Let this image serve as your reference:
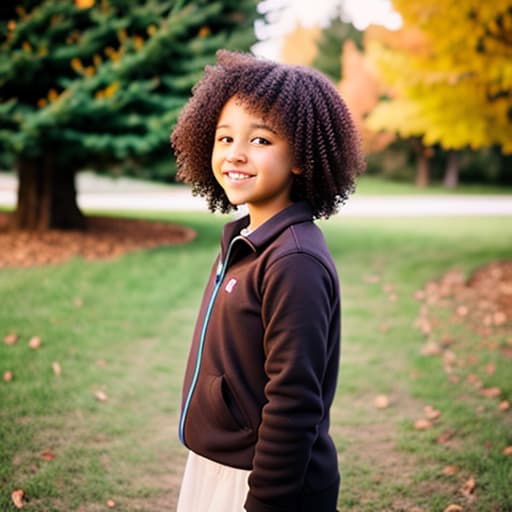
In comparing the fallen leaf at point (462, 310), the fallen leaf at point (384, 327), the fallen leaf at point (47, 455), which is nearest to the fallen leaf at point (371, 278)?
the fallen leaf at point (462, 310)

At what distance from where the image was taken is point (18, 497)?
2.81 meters

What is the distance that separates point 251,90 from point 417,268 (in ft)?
23.8

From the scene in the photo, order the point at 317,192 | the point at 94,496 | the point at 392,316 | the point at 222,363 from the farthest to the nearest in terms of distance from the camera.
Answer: the point at 392,316
the point at 94,496
the point at 317,192
the point at 222,363

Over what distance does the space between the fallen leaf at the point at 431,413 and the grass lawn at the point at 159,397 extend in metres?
0.04

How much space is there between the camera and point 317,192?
1813mm

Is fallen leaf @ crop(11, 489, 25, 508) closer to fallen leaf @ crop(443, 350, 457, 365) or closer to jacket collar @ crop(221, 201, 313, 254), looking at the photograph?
jacket collar @ crop(221, 201, 313, 254)

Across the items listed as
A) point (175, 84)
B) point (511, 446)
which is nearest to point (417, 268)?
point (175, 84)

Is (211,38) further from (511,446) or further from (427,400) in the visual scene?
(511,446)

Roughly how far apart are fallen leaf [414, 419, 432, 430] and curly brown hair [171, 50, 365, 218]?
2459mm

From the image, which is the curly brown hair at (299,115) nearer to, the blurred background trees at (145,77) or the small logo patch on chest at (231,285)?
the small logo patch on chest at (231,285)

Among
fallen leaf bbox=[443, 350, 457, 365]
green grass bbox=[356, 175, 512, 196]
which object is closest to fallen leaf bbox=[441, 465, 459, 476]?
fallen leaf bbox=[443, 350, 457, 365]

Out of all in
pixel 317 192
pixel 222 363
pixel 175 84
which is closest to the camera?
pixel 222 363

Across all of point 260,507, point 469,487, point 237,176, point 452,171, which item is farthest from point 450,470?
point 452,171

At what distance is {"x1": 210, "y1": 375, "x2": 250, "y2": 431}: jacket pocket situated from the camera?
1665 mm
